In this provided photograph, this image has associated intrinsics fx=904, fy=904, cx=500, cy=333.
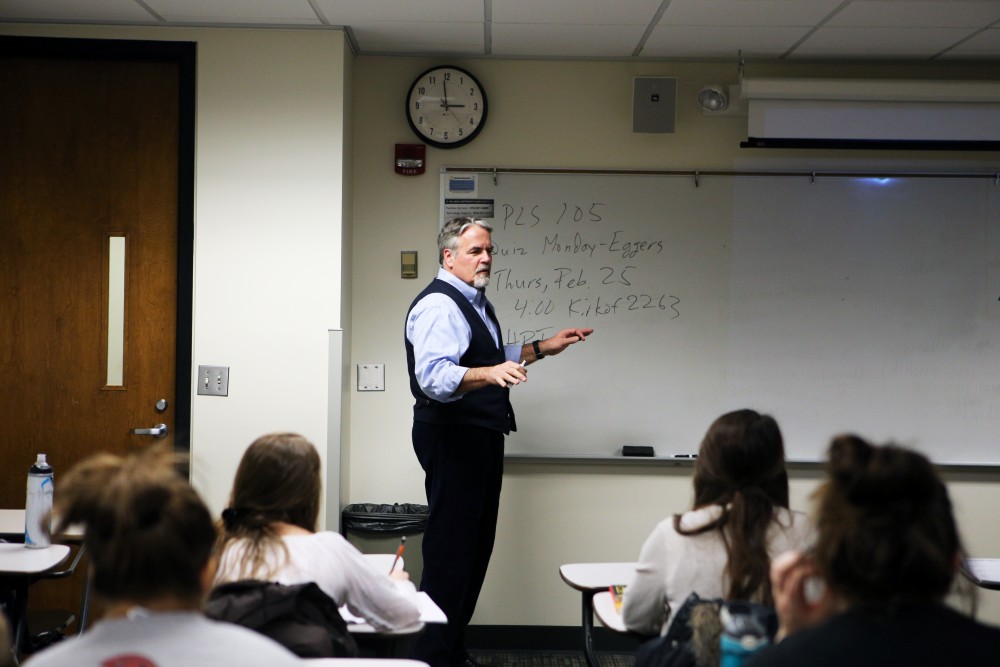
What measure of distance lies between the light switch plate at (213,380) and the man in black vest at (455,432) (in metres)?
0.79

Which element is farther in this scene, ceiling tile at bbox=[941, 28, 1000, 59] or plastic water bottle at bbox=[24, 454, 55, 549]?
ceiling tile at bbox=[941, 28, 1000, 59]

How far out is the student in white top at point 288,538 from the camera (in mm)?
1824

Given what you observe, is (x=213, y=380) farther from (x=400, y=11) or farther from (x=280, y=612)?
(x=280, y=612)

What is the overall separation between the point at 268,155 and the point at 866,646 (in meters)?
3.09

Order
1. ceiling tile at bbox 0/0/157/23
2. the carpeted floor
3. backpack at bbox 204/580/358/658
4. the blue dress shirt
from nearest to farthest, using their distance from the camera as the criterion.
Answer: backpack at bbox 204/580/358/658 → the blue dress shirt → ceiling tile at bbox 0/0/157/23 → the carpeted floor

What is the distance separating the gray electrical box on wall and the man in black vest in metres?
1.05

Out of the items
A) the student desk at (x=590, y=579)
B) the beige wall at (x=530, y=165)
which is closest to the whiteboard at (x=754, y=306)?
the beige wall at (x=530, y=165)

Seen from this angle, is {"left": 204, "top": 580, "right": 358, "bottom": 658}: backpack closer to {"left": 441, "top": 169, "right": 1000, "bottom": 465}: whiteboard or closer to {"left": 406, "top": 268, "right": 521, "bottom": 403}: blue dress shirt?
{"left": 406, "top": 268, "right": 521, "bottom": 403}: blue dress shirt

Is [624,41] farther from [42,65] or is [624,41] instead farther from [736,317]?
[42,65]

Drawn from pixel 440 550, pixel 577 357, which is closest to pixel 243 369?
pixel 440 550

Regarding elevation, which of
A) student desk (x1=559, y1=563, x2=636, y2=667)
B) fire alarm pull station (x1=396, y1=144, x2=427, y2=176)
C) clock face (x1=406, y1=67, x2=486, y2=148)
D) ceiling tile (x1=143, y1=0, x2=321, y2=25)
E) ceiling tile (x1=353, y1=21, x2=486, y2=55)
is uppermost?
ceiling tile (x1=353, y1=21, x2=486, y2=55)

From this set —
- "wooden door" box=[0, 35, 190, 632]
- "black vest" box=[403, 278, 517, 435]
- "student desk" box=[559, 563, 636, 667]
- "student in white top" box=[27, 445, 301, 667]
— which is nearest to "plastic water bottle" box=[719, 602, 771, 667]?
"student in white top" box=[27, 445, 301, 667]

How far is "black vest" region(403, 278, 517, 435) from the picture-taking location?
3.35 metres

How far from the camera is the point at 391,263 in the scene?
406cm
